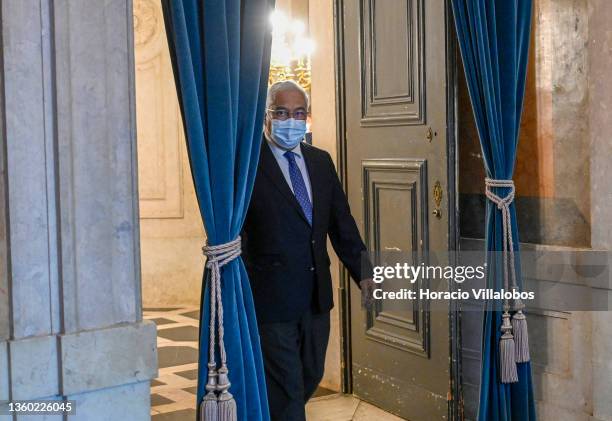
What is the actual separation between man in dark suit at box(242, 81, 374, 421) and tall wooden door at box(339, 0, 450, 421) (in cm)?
98

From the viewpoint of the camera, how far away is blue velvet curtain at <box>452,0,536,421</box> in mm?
3871

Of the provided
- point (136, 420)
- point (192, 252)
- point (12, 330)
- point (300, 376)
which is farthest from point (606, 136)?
point (192, 252)

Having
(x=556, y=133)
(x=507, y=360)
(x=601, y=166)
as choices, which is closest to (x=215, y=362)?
(x=507, y=360)

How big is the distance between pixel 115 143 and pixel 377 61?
2.52 meters

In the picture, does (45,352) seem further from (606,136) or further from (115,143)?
(606,136)

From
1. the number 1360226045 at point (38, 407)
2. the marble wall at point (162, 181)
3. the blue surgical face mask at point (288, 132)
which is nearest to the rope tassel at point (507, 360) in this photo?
the blue surgical face mask at point (288, 132)

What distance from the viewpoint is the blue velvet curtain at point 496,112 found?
3.87m

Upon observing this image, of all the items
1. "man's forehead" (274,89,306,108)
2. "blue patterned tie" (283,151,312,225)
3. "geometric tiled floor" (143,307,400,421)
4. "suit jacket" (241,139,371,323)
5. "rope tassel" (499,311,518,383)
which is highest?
"man's forehead" (274,89,306,108)

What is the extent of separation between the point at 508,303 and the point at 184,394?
226 cm

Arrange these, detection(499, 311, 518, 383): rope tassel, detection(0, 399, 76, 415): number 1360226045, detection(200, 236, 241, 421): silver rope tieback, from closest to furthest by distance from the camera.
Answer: detection(0, 399, 76, 415): number 1360226045 → detection(200, 236, 241, 421): silver rope tieback → detection(499, 311, 518, 383): rope tassel

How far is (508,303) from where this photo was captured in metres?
3.92

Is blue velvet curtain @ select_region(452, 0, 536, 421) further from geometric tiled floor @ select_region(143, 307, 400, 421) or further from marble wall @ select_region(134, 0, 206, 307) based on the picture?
marble wall @ select_region(134, 0, 206, 307)

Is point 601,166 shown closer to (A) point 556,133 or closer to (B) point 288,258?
(A) point 556,133

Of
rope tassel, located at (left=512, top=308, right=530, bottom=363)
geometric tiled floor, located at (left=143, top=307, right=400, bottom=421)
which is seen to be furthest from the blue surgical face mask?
geometric tiled floor, located at (left=143, top=307, right=400, bottom=421)
